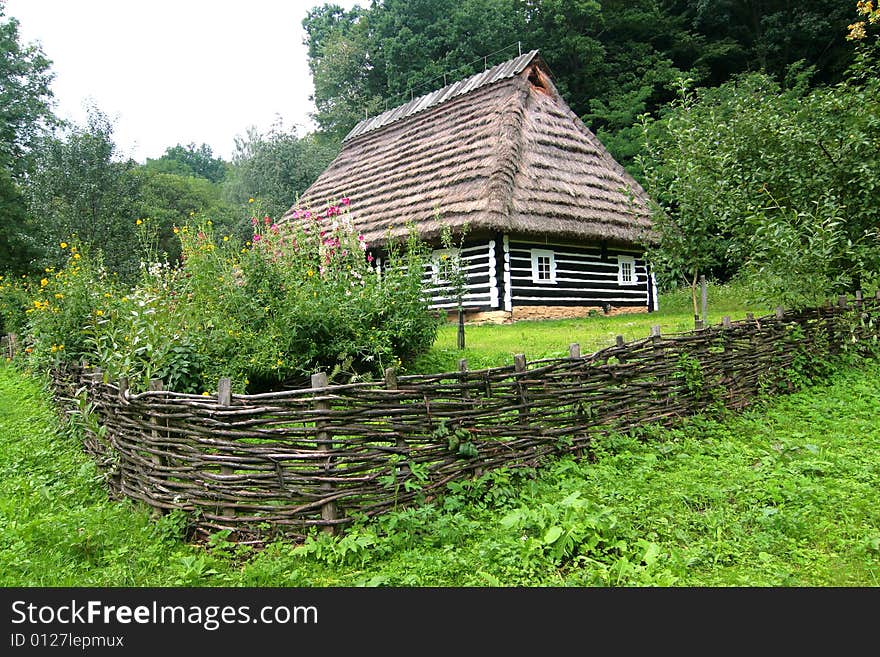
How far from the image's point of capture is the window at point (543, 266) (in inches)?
507

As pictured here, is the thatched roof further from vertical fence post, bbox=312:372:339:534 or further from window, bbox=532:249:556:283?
vertical fence post, bbox=312:372:339:534

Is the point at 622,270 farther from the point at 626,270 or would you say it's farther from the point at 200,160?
the point at 200,160

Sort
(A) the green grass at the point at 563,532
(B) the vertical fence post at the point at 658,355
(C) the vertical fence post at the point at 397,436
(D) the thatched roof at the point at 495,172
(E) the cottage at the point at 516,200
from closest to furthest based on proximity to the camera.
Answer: (A) the green grass at the point at 563,532 → (C) the vertical fence post at the point at 397,436 → (B) the vertical fence post at the point at 658,355 → (D) the thatched roof at the point at 495,172 → (E) the cottage at the point at 516,200

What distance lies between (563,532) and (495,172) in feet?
31.9

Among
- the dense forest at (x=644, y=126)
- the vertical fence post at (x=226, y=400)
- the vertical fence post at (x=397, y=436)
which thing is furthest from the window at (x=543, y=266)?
the vertical fence post at (x=226, y=400)

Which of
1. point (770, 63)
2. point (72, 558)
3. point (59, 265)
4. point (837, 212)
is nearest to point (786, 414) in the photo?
point (837, 212)

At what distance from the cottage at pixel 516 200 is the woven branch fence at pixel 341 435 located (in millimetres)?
6047

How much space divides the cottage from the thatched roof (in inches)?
1.3

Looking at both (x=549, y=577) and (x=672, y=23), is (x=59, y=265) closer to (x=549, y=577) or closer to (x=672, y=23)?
(x=549, y=577)

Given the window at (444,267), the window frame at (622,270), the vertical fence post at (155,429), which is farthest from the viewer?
the window frame at (622,270)

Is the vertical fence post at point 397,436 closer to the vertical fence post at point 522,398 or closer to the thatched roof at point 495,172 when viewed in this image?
the vertical fence post at point 522,398

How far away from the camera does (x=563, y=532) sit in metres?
3.19

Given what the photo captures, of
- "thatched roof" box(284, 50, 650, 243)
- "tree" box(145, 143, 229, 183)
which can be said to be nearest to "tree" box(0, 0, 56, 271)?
"thatched roof" box(284, 50, 650, 243)

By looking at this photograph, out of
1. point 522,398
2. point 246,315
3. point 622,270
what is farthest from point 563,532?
point 622,270
